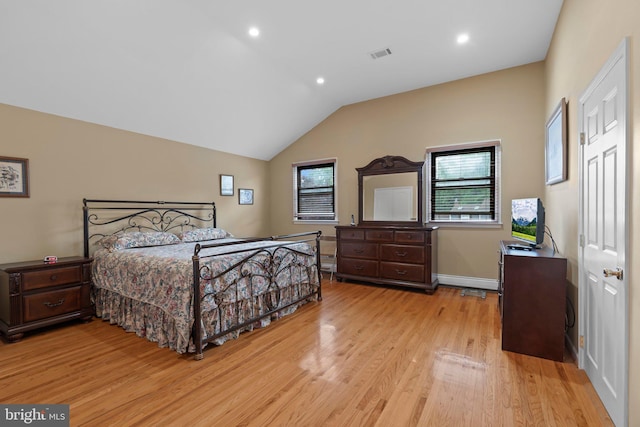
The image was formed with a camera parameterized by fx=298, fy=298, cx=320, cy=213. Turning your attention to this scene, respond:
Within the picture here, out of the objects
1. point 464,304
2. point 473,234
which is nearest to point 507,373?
point 464,304

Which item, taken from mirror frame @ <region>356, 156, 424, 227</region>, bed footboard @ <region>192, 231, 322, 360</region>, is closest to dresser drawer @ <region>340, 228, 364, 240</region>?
mirror frame @ <region>356, 156, 424, 227</region>

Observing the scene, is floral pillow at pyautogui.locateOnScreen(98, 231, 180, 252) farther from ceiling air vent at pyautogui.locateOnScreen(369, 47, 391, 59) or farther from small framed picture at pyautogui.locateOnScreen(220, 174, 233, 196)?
ceiling air vent at pyautogui.locateOnScreen(369, 47, 391, 59)

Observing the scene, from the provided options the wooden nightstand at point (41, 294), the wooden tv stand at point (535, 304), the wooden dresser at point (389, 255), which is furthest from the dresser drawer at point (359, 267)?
the wooden nightstand at point (41, 294)

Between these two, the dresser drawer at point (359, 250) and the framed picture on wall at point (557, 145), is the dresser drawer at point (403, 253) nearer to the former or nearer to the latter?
the dresser drawer at point (359, 250)

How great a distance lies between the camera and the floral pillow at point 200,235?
430 cm

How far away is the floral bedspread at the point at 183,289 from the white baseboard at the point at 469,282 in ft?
8.11

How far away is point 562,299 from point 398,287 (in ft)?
7.80

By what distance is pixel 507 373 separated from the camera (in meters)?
2.23

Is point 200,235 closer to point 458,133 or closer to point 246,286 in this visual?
point 246,286

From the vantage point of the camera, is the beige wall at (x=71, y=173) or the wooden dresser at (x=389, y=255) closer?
the beige wall at (x=71, y=173)

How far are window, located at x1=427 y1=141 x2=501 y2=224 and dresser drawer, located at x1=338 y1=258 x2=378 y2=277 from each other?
1.22 meters

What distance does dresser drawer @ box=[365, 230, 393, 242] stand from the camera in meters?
4.57

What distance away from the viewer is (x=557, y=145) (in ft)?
9.86

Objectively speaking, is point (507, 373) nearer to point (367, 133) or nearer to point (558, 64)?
point (558, 64)
